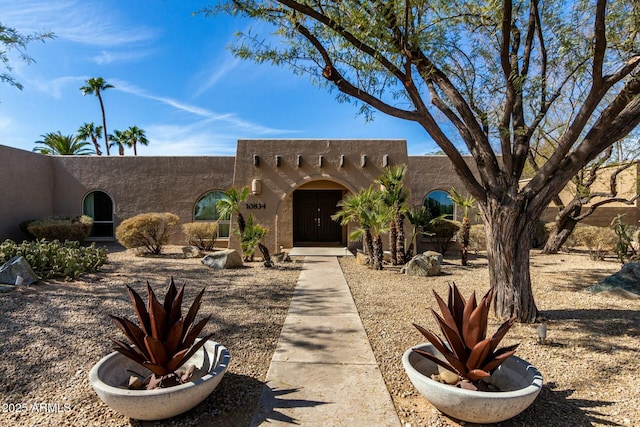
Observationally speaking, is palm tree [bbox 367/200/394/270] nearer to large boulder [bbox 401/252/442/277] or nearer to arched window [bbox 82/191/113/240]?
large boulder [bbox 401/252/442/277]

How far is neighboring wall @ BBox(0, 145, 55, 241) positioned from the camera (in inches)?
520

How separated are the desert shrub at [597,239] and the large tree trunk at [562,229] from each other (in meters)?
0.43

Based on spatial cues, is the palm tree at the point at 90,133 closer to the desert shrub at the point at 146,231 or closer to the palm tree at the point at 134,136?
the palm tree at the point at 134,136

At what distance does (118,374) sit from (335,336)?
2650 millimetres

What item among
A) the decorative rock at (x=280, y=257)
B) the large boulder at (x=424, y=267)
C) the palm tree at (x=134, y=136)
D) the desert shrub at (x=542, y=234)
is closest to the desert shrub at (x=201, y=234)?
the decorative rock at (x=280, y=257)

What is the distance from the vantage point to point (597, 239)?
12.9 meters

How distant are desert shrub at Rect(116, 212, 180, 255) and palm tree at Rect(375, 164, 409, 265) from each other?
824 cm

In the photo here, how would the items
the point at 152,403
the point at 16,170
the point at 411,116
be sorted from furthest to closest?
1. the point at 16,170
2. the point at 411,116
3. the point at 152,403

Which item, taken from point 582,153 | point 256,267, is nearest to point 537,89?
point 582,153

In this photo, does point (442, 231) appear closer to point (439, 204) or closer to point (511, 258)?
point (439, 204)

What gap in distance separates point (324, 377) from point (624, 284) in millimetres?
7180

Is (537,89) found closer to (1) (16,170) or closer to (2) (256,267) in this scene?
(2) (256,267)

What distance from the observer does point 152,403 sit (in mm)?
2600

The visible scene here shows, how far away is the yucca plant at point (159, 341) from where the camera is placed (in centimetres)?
292
